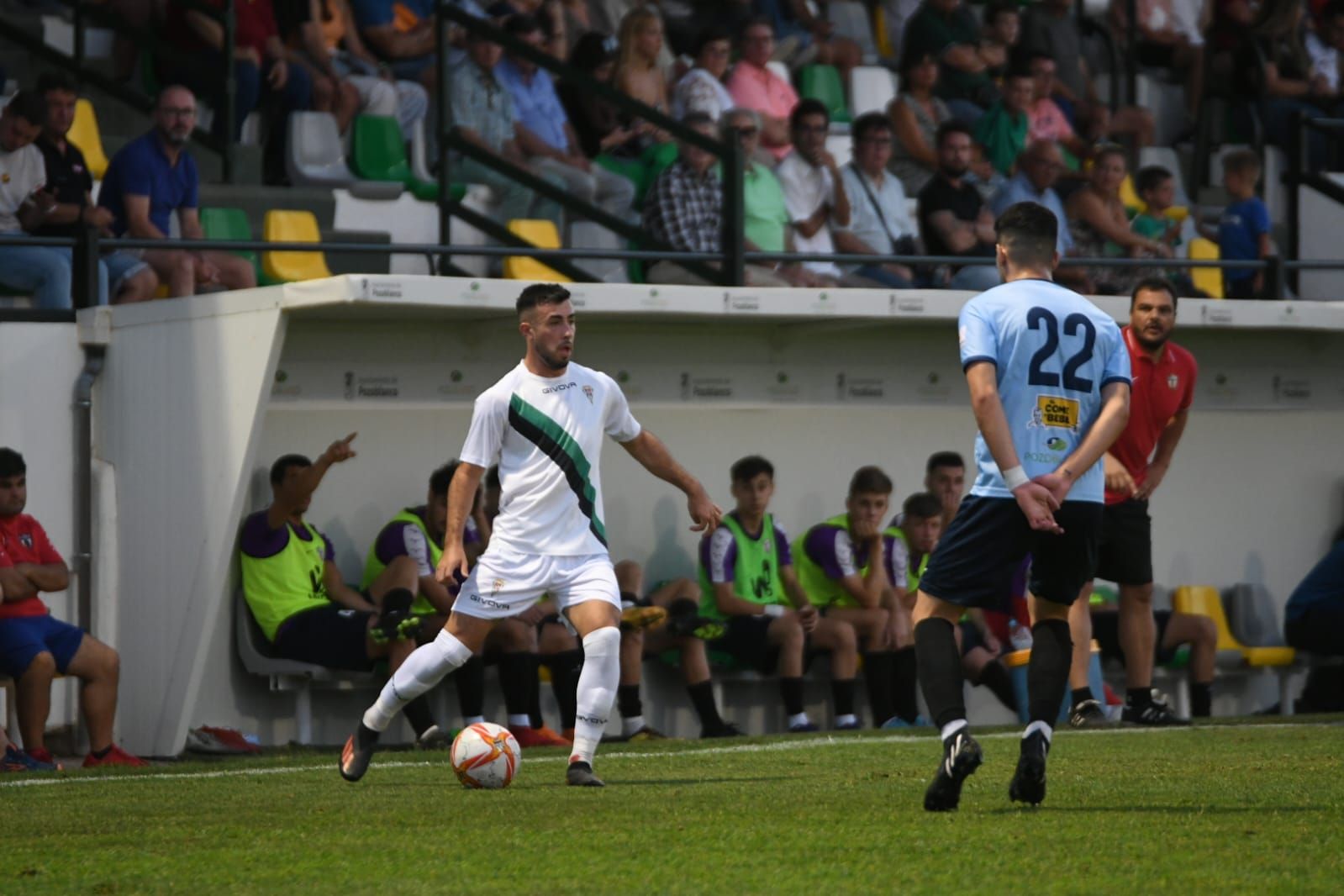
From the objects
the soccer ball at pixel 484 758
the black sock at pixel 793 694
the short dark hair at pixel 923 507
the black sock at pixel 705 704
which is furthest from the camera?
the short dark hair at pixel 923 507

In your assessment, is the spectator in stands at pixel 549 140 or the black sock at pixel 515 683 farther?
the spectator in stands at pixel 549 140

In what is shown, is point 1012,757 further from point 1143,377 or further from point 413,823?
point 413,823

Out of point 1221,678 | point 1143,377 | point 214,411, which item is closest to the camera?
point 1143,377

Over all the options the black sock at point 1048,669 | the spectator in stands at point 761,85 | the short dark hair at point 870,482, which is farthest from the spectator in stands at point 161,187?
the black sock at point 1048,669

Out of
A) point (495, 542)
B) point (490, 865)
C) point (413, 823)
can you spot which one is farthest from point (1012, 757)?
point (490, 865)

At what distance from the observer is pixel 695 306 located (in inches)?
488

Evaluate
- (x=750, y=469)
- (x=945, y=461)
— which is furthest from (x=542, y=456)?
(x=945, y=461)

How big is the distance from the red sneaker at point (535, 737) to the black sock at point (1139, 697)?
9.36ft

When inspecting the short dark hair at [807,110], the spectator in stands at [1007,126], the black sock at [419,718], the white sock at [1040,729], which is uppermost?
the spectator in stands at [1007,126]

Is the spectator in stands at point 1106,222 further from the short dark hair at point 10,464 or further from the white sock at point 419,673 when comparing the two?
the white sock at point 419,673

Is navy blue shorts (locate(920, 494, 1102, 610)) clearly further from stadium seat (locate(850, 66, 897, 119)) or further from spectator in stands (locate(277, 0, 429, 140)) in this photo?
Answer: stadium seat (locate(850, 66, 897, 119))

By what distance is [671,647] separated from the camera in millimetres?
12680

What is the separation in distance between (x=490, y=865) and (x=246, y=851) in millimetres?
822

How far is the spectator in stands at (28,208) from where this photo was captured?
1184 centimetres
